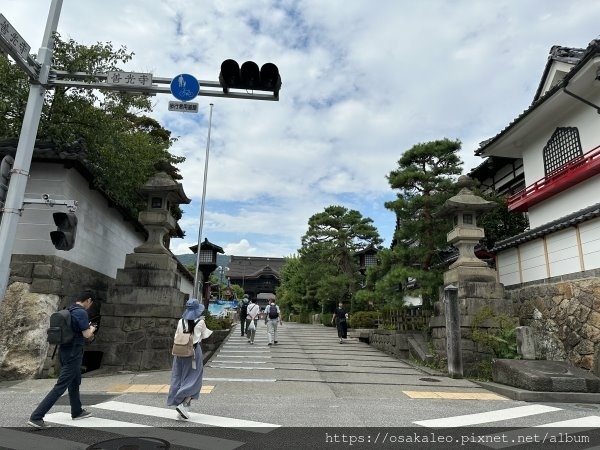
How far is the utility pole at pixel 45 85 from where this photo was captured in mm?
5762

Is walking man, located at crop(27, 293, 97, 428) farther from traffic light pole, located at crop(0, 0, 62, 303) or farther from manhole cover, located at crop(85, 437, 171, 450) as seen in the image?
traffic light pole, located at crop(0, 0, 62, 303)

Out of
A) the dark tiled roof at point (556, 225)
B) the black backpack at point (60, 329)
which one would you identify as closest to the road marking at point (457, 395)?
the dark tiled roof at point (556, 225)

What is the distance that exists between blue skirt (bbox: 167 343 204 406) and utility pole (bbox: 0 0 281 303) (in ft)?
8.70

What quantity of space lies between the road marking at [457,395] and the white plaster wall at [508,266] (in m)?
4.89

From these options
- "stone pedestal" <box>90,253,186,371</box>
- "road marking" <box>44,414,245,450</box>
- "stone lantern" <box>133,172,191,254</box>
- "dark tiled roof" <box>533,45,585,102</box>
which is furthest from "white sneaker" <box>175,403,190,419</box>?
"dark tiled roof" <box>533,45,585,102</box>

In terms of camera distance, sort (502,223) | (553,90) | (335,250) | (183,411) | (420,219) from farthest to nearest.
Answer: (335,250) → (502,223) → (420,219) → (553,90) → (183,411)

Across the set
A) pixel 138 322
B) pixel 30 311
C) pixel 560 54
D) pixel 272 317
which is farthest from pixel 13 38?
pixel 560 54

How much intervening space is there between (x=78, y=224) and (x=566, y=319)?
474 inches

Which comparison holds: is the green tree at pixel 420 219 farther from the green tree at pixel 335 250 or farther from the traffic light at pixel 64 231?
the green tree at pixel 335 250

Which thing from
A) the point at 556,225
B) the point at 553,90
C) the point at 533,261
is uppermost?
the point at 553,90

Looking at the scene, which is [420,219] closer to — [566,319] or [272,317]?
[566,319]

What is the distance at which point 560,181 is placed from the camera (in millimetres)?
12469

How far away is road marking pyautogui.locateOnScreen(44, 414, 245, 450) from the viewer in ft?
14.5

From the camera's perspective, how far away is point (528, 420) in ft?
19.3
